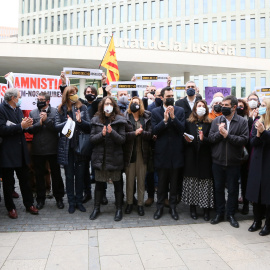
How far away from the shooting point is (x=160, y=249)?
14.0 feet

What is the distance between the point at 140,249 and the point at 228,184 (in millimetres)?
1948

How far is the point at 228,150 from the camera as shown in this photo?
202 inches

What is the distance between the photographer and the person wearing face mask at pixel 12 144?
5.32m

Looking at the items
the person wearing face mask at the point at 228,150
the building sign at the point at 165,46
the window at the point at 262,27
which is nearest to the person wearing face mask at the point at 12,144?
the person wearing face mask at the point at 228,150

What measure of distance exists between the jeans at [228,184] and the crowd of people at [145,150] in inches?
0.6

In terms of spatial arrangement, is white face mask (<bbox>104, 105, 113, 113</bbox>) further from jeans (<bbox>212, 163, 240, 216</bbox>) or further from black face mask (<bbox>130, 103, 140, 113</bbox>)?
jeans (<bbox>212, 163, 240, 216</bbox>)

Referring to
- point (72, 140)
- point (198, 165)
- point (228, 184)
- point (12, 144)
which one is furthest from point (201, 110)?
point (12, 144)

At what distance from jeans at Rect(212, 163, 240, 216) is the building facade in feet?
166

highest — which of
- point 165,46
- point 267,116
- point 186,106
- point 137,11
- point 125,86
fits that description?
point 137,11

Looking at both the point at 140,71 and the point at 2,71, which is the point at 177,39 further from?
the point at 2,71

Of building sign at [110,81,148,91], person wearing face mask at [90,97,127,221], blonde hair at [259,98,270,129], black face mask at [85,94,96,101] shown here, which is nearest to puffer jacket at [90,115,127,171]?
person wearing face mask at [90,97,127,221]

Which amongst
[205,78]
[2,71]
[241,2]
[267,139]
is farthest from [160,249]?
[241,2]

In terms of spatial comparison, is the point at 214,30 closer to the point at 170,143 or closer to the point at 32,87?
the point at 32,87

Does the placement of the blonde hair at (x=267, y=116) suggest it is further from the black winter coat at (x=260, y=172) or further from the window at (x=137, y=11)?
the window at (x=137, y=11)
